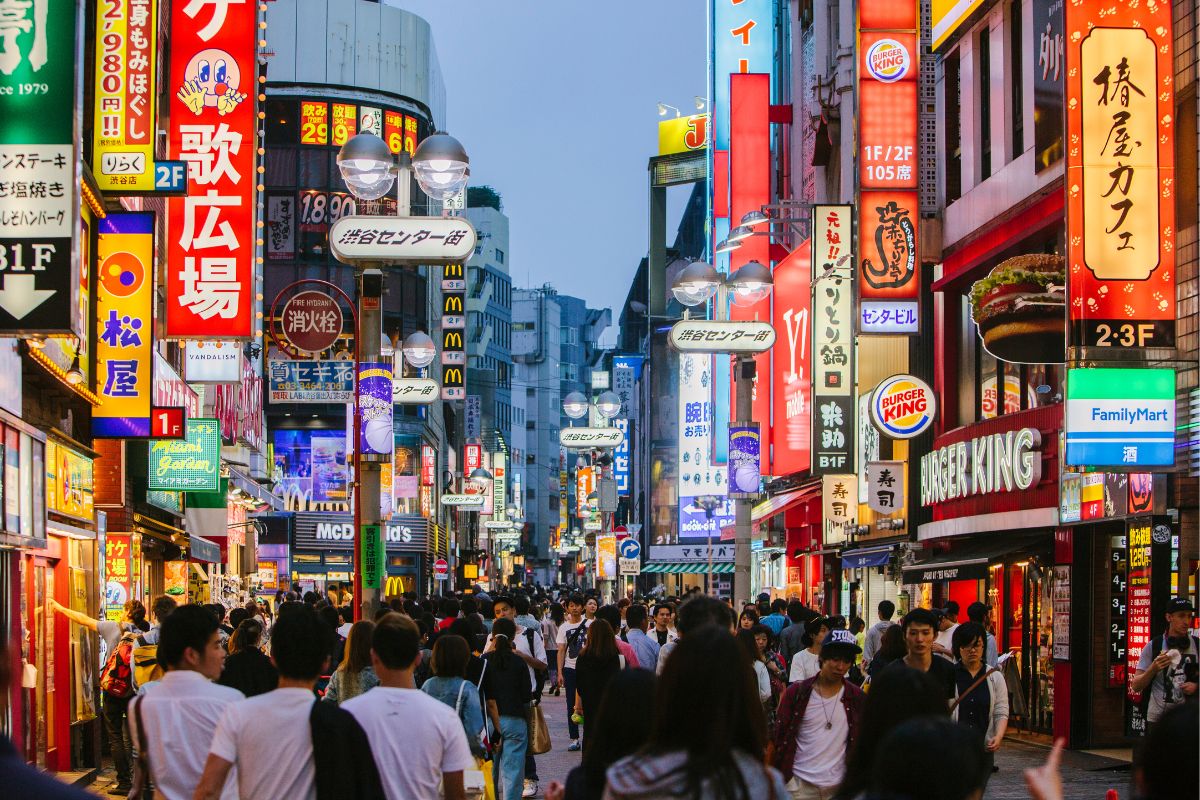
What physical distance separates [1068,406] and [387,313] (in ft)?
182

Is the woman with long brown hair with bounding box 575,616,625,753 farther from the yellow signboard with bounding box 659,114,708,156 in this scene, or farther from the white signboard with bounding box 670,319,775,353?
the yellow signboard with bounding box 659,114,708,156

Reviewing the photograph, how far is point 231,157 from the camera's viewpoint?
1934 centimetres

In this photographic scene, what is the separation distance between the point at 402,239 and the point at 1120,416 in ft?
24.3

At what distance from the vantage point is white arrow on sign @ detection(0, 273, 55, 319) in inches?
478

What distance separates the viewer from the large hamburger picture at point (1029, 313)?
2053 centimetres

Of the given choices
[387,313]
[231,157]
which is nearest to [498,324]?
[387,313]

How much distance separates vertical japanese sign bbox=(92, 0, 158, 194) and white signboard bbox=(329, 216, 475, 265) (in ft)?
10.4

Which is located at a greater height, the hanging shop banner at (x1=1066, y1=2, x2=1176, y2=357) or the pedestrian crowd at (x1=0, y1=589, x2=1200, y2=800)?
the hanging shop banner at (x1=1066, y1=2, x2=1176, y2=357)

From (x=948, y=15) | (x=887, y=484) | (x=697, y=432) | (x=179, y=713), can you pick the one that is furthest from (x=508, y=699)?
(x=697, y=432)

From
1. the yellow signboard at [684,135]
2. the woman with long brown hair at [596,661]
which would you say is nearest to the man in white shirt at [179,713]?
the woman with long brown hair at [596,661]

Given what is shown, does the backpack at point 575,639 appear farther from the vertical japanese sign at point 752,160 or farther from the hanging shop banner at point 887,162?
the vertical japanese sign at point 752,160

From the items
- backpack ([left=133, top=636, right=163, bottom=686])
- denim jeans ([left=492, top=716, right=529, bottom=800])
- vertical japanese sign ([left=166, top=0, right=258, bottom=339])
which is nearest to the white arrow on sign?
backpack ([left=133, top=636, right=163, bottom=686])

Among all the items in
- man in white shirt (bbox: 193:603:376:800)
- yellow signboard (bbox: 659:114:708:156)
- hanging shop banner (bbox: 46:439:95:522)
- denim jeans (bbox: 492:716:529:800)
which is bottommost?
denim jeans (bbox: 492:716:529:800)

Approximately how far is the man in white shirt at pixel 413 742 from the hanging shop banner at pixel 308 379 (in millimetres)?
27063
